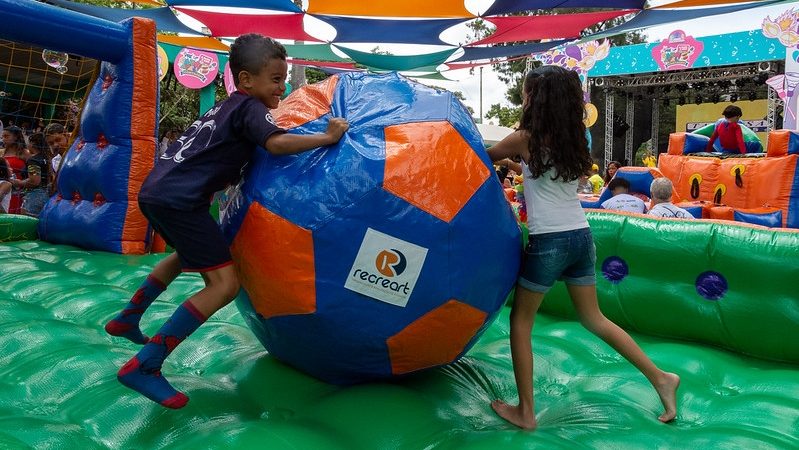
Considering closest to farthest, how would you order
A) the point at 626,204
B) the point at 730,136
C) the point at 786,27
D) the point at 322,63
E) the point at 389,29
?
the point at 626,204
the point at 389,29
the point at 730,136
the point at 322,63
the point at 786,27

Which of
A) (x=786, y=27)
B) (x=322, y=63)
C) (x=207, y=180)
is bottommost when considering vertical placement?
(x=207, y=180)

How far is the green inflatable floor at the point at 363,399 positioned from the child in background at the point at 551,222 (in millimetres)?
160

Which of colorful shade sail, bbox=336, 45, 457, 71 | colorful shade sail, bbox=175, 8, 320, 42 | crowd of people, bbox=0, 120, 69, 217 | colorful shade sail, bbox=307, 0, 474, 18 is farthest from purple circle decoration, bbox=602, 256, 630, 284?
colorful shade sail, bbox=336, 45, 457, 71

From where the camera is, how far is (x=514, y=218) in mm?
2492

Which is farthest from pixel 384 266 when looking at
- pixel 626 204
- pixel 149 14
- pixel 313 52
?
pixel 313 52

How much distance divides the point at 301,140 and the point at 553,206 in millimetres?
933

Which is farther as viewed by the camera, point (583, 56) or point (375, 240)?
point (583, 56)

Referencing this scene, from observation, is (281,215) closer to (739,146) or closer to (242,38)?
(242,38)

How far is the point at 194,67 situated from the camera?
11867 millimetres

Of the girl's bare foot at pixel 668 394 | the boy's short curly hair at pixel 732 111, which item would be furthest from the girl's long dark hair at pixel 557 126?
the boy's short curly hair at pixel 732 111

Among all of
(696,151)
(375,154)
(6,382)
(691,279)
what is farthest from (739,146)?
(6,382)

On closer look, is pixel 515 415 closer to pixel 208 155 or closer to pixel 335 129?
pixel 335 129

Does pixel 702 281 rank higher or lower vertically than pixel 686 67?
lower

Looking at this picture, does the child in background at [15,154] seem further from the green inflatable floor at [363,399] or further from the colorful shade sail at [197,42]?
the colorful shade sail at [197,42]
